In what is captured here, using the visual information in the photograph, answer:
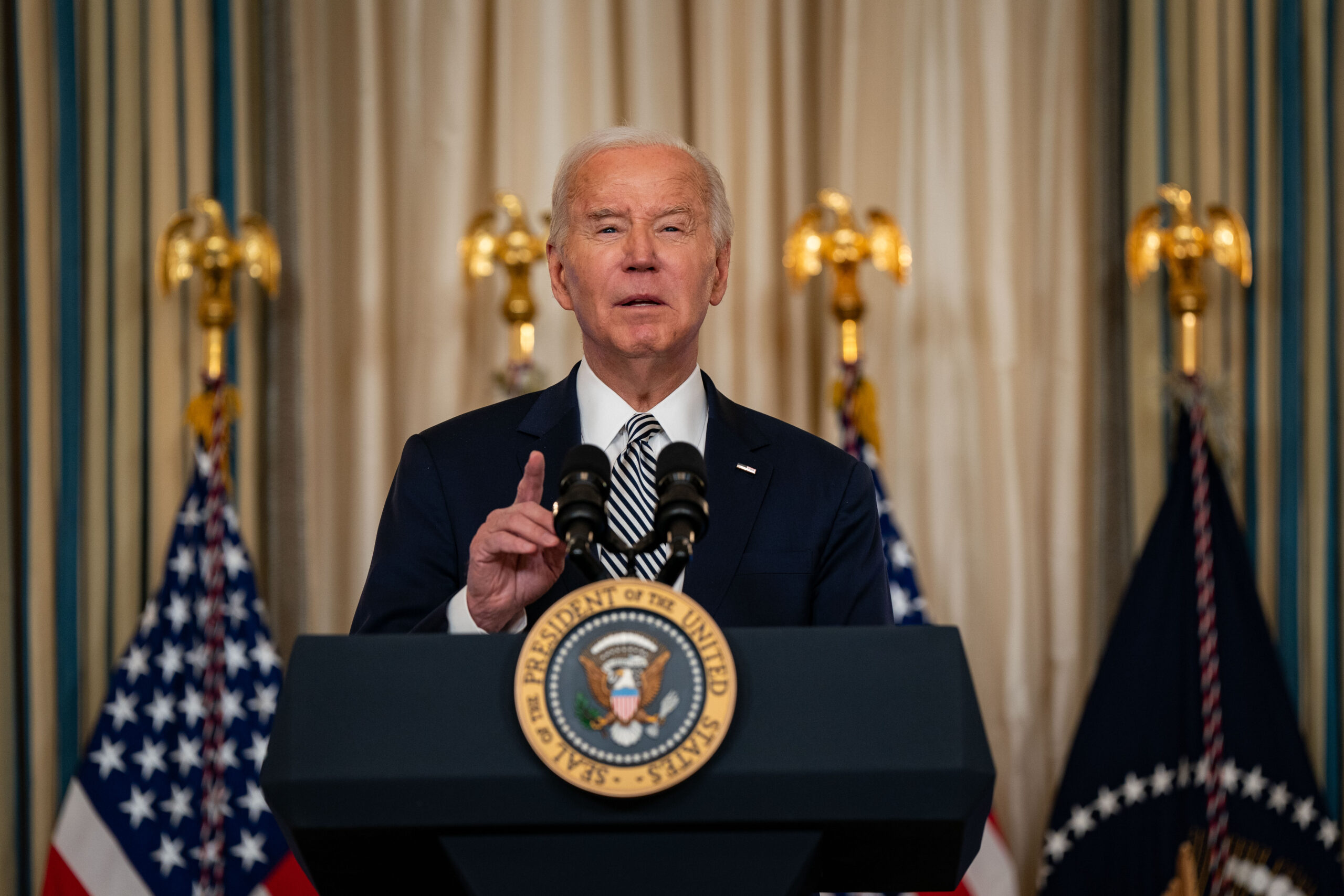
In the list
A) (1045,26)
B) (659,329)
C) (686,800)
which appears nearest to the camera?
(686,800)

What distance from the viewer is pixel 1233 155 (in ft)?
14.6

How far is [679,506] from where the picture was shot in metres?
1.32

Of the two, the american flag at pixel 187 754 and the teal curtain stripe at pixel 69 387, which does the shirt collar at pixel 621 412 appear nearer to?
the american flag at pixel 187 754

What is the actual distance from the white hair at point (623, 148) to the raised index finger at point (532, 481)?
0.54m

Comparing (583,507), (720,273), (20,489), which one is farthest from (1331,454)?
(20,489)

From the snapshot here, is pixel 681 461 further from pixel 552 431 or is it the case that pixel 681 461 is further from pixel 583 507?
pixel 552 431

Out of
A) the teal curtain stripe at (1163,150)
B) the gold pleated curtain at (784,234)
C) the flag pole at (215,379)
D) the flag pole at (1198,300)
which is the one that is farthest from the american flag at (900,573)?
the flag pole at (215,379)

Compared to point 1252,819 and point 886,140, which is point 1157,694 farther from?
point 886,140

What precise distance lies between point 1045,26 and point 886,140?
0.70m

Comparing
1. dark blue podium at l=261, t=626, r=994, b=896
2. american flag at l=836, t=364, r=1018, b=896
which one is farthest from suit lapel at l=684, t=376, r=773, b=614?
american flag at l=836, t=364, r=1018, b=896

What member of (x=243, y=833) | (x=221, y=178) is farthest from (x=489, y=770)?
(x=221, y=178)

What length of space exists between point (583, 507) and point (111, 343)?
355 cm

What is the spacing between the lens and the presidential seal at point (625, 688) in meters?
1.21

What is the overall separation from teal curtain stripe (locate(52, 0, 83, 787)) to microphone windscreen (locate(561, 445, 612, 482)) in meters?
3.37
